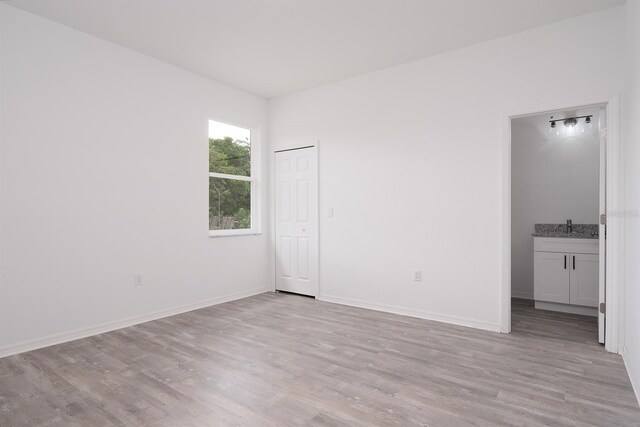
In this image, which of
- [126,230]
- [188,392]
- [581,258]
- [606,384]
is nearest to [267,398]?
[188,392]

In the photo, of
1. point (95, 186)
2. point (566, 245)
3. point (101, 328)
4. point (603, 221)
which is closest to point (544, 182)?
point (566, 245)

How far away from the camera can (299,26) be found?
3.33 m

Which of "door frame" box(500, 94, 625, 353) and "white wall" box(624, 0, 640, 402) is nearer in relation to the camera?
"white wall" box(624, 0, 640, 402)

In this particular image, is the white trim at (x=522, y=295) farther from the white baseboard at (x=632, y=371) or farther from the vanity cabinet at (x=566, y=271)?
the white baseboard at (x=632, y=371)

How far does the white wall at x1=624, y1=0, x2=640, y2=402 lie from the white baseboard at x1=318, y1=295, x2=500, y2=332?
1.11 metres

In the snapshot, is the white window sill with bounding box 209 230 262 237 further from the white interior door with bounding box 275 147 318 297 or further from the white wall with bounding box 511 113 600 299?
the white wall with bounding box 511 113 600 299

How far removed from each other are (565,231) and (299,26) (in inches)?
160

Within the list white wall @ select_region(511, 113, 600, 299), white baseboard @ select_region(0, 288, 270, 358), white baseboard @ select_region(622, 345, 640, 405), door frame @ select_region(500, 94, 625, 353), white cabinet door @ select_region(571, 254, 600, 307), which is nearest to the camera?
white baseboard @ select_region(622, 345, 640, 405)

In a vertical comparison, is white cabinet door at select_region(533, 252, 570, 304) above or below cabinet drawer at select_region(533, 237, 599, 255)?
below

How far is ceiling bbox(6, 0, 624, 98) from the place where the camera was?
299 centimetres

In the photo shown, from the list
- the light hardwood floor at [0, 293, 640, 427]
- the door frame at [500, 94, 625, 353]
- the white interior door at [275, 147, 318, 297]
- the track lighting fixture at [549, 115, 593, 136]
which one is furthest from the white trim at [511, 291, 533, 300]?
the white interior door at [275, 147, 318, 297]

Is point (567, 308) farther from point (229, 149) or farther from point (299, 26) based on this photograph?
point (229, 149)

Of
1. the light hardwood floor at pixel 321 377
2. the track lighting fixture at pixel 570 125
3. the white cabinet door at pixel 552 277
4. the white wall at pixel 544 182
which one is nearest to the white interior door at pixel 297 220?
the light hardwood floor at pixel 321 377

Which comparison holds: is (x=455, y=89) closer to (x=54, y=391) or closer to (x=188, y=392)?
(x=188, y=392)
